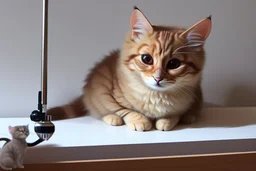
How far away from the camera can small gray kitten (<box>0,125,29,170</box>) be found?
2.43 feet

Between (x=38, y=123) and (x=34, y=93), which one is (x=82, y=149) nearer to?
(x=38, y=123)

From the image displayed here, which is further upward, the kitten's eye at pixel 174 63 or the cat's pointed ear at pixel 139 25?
the cat's pointed ear at pixel 139 25

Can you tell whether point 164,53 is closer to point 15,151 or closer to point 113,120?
point 113,120

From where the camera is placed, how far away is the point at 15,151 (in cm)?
76

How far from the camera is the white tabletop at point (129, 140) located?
85cm

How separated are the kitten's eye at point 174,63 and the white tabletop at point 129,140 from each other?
0.17 meters

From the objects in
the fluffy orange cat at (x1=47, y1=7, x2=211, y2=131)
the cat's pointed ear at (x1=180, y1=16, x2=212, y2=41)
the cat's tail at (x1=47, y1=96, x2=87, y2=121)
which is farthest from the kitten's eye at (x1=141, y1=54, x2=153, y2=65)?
the cat's tail at (x1=47, y1=96, x2=87, y2=121)

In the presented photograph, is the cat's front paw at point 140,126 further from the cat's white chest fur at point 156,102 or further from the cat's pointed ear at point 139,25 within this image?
the cat's pointed ear at point 139,25

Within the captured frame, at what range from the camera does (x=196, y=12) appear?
131 cm

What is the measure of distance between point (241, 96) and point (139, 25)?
2.03 ft

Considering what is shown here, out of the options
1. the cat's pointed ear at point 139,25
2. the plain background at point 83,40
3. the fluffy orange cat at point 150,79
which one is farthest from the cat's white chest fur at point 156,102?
the plain background at point 83,40

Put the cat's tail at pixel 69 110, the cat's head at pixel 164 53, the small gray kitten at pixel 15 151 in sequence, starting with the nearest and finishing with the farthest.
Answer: the small gray kitten at pixel 15 151
the cat's head at pixel 164 53
the cat's tail at pixel 69 110

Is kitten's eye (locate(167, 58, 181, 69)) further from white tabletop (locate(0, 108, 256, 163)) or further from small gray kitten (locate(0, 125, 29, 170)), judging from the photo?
small gray kitten (locate(0, 125, 29, 170))

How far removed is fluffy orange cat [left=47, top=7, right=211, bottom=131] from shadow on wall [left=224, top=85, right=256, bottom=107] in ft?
1.01
